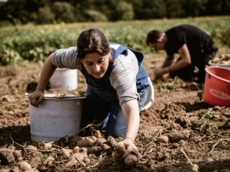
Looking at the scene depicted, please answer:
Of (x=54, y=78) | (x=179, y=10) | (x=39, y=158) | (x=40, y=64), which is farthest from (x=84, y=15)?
(x=39, y=158)

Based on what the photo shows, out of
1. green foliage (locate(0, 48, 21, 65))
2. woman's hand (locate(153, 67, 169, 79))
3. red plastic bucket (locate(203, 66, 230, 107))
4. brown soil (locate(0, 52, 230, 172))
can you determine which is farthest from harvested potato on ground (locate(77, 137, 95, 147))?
green foliage (locate(0, 48, 21, 65))

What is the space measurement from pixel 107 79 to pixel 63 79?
7.27 ft

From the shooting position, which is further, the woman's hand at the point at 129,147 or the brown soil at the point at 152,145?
the brown soil at the point at 152,145

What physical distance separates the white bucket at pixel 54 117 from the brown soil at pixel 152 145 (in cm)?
11

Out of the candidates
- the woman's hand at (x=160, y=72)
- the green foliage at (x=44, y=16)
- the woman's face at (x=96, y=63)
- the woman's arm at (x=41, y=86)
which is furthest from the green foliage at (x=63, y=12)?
the woman's face at (x=96, y=63)

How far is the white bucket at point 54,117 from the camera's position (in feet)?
9.71

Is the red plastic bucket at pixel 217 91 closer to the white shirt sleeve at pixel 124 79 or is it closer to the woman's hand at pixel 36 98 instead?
the white shirt sleeve at pixel 124 79

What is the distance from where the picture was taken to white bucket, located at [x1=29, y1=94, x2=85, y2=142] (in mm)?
2961

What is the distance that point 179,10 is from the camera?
103ft

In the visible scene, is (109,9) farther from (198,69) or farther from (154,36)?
(154,36)

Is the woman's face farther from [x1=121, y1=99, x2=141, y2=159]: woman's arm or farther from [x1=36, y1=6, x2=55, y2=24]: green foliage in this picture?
[x1=36, y1=6, x2=55, y2=24]: green foliage

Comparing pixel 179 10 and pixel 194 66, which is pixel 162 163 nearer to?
pixel 194 66

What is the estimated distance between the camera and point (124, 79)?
2.54m

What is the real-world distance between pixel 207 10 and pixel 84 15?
10878 millimetres
